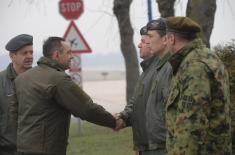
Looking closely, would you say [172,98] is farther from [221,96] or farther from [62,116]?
[62,116]

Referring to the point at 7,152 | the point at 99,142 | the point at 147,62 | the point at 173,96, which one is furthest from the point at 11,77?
the point at 99,142

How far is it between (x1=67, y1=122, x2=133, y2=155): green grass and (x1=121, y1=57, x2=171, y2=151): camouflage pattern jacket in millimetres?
6493

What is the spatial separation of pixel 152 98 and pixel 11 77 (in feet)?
5.82

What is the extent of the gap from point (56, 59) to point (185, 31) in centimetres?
205

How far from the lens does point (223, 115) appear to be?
6316 mm

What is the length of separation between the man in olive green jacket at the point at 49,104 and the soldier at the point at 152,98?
42 cm

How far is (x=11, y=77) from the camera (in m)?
8.95

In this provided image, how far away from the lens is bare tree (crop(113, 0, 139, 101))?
21.2 meters

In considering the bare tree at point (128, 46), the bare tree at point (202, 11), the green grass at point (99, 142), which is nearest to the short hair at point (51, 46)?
the bare tree at point (202, 11)

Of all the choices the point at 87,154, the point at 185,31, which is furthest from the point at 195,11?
the point at 185,31

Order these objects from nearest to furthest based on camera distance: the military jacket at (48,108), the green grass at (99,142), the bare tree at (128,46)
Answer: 1. the military jacket at (48,108)
2. the green grass at (99,142)
3. the bare tree at (128,46)

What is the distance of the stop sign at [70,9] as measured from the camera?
56.7ft

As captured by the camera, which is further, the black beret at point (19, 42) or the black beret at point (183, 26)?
the black beret at point (19, 42)

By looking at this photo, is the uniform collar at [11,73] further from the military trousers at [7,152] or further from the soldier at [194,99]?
the soldier at [194,99]
